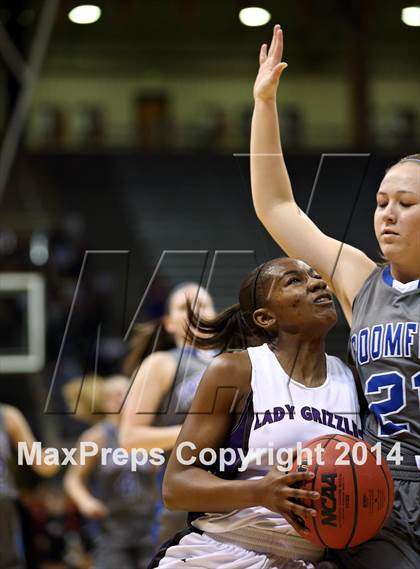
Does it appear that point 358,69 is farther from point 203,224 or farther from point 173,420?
point 173,420

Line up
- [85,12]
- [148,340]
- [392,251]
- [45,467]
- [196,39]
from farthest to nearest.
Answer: [196,39]
[85,12]
[45,467]
[148,340]
[392,251]

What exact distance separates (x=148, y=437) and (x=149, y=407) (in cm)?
12

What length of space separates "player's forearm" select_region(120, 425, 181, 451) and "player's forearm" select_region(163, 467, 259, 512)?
1544 mm

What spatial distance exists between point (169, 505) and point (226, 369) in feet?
1.07

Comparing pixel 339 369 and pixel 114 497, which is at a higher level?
pixel 339 369

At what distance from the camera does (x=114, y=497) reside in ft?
20.1

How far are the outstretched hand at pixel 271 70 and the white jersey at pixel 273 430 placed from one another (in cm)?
68

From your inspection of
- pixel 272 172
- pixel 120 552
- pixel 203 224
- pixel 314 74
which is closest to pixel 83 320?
pixel 203 224

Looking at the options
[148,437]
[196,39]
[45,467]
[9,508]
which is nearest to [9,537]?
[9,508]

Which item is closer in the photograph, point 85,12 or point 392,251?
point 392,251

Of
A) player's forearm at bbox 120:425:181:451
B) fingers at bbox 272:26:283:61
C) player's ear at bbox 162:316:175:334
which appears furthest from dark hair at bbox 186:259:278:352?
player's ear at bbox 162:316:175:334

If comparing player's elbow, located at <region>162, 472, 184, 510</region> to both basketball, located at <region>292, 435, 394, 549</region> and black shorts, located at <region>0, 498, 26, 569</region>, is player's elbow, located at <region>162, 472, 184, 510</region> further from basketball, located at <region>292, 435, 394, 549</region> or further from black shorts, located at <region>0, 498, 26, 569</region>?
black shorts, located at <region>0, 498, 26, 569</region>

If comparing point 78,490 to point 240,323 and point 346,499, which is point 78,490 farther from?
point 346,499

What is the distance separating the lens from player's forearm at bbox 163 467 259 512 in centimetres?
246
